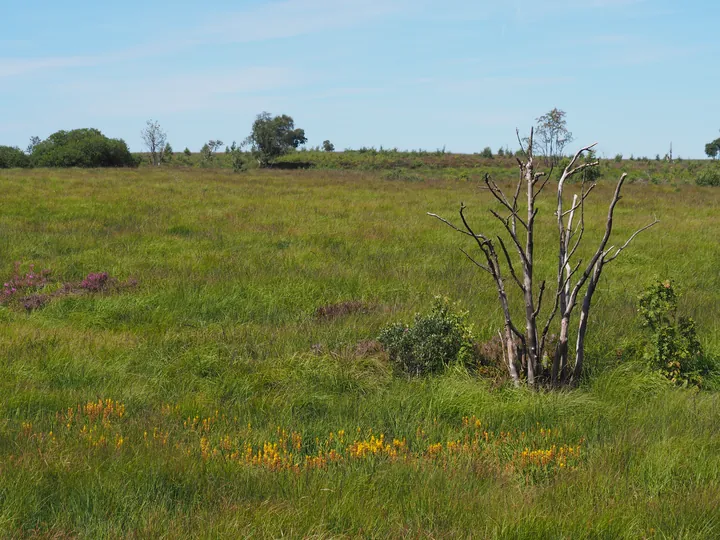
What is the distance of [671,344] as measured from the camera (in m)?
5.93

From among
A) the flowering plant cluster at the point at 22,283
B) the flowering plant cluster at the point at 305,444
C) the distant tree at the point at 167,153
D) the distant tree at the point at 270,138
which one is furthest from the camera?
the distant tree at the point at 167,153

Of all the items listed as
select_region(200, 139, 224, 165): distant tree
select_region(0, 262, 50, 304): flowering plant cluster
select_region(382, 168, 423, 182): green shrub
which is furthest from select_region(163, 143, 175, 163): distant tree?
select_region(0, 262, 50, 304): flowering plant cluster

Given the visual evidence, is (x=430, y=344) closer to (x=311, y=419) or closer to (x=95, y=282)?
(x=311, y=419)

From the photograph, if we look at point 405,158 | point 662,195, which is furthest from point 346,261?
point 405,158

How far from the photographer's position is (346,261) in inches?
481

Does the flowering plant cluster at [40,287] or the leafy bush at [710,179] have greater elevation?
the leafy bush at [710,179]

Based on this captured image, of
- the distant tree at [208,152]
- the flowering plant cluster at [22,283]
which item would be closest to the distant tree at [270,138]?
the distant tree at [208,152]

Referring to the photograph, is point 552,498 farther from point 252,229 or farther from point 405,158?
point 405,158

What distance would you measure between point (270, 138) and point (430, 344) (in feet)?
229

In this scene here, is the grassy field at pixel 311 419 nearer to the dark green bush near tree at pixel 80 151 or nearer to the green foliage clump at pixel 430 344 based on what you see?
the green foliage clump at pixel 430 344

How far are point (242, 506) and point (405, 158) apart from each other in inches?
2674

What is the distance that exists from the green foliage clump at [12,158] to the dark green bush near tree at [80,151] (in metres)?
1.02

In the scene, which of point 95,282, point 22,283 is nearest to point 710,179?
point 95,282

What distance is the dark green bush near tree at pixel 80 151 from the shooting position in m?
61.5
